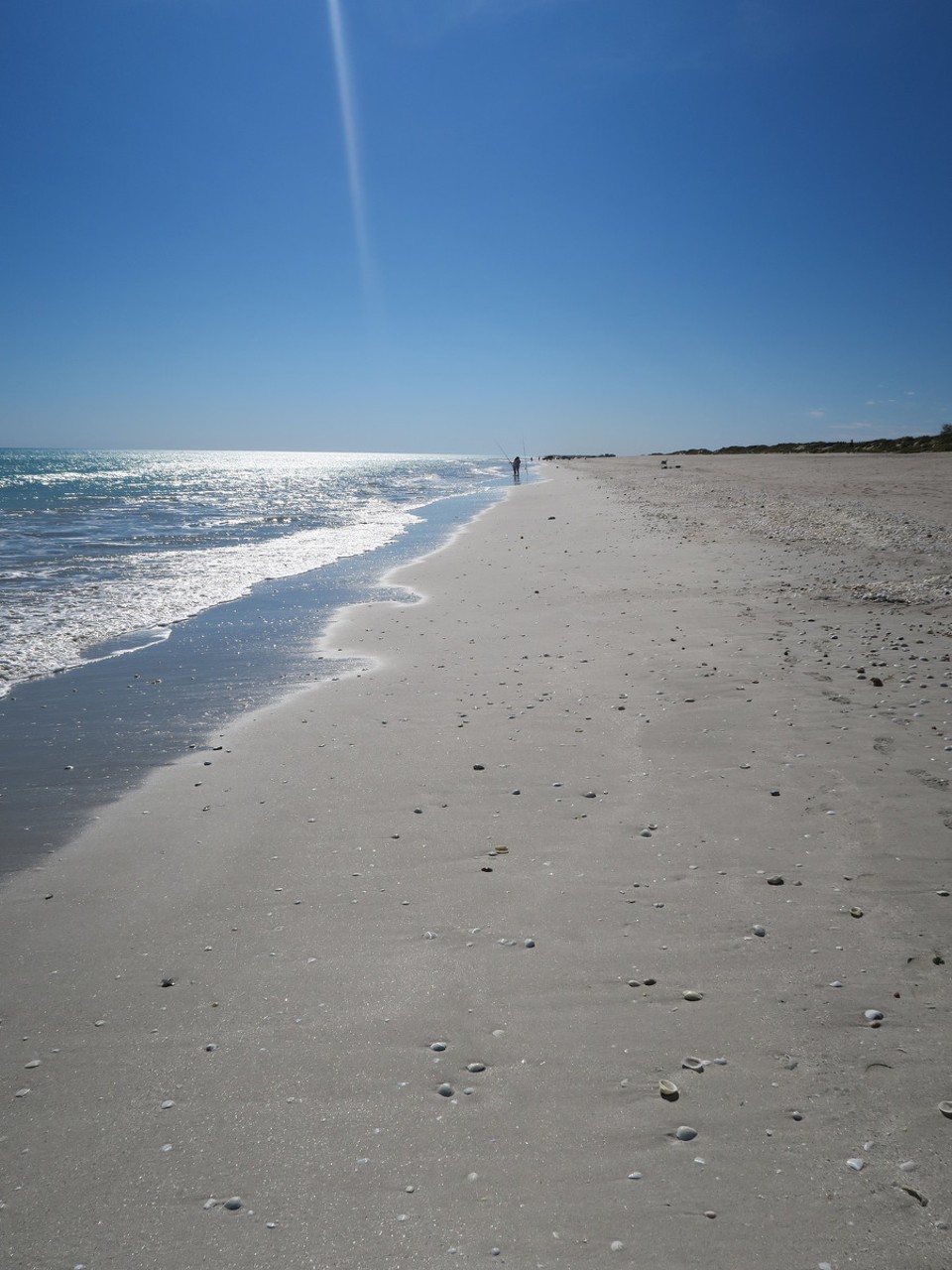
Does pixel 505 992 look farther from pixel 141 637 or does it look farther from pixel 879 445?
pixel 879 445

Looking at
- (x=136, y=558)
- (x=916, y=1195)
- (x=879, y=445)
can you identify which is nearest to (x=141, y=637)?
(x=136, y=558)

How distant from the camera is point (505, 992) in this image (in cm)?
320

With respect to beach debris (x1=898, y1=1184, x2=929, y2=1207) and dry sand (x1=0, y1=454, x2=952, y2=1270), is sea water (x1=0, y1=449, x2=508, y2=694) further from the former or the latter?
beach debris (x1=898, y1=1184, x2=929, y2=1207)

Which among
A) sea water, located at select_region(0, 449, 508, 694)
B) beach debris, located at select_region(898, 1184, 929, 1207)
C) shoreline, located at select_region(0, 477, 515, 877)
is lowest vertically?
beach debris, located at select_region(898, 1184, 929, 1207)

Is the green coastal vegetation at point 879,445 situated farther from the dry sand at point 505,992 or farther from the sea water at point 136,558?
the dry sand at point 505,992

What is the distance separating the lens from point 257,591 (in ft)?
46.4

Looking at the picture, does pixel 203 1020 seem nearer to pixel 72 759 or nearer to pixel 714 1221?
pixel 714 1221

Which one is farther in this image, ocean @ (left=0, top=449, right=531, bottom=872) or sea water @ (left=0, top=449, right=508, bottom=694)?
sea water @ (left=0, top=449, right=508, bottom=694)

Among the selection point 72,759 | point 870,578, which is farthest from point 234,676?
point 870,578

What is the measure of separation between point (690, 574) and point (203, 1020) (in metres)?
11.2

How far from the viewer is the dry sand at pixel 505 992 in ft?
7.40

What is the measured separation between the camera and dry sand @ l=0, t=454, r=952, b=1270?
2256mm

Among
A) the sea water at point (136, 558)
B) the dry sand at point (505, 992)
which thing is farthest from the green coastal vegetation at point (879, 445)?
the dry sand at point (505, 992)

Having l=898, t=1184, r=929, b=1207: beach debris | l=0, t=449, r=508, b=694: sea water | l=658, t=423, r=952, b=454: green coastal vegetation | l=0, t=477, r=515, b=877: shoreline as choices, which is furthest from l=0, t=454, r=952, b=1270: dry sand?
l=658, t=423, r=952, b=454: green coastal vegetation
